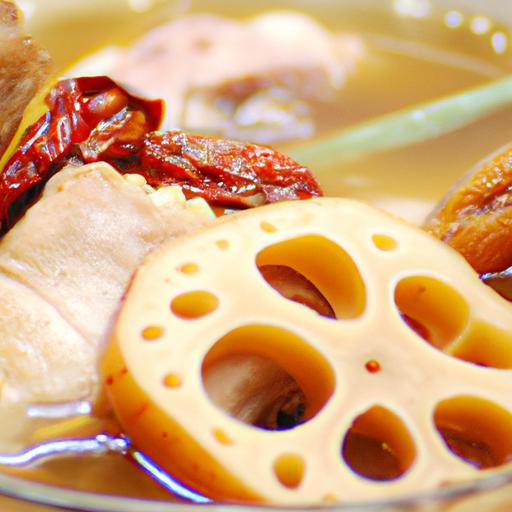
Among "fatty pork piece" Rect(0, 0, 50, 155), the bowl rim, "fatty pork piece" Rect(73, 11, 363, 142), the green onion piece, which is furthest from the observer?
"fatty pork piece" Rect(73, 11, 363, 142)

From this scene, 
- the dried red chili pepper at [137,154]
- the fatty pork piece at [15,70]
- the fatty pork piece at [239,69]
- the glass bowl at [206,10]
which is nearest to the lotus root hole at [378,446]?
the dried red chili pepper at [137,154]

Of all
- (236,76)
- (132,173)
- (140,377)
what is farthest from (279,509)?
(236,76)

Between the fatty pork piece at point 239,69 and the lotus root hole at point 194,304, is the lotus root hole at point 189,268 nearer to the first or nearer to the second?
the lotus root hole at point 194,304

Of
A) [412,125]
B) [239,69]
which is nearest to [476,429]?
[412,125]

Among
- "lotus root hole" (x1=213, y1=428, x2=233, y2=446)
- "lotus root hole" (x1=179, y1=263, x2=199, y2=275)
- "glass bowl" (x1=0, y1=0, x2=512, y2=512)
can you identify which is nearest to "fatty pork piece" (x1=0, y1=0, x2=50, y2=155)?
"lotus root hole" (x1=179, y1=263, x2=199, y2=275)

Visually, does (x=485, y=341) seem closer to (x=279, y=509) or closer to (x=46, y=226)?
(x=279, y=509)

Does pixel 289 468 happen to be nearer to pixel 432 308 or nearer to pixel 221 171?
pixel 432 308

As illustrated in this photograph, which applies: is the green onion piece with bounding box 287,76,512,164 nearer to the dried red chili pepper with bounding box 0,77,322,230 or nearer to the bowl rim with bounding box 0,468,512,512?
the dried red chili pepper with bounding box 0,77,322,230
